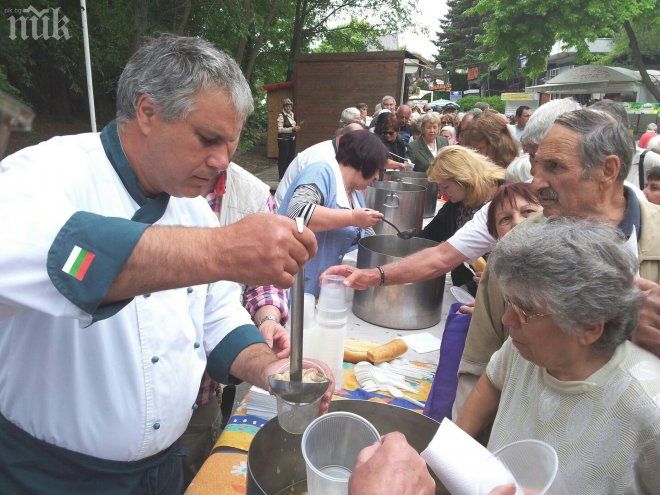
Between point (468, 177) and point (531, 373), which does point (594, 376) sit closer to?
point (531, 373)

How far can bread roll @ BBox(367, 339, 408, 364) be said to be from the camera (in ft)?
7.16

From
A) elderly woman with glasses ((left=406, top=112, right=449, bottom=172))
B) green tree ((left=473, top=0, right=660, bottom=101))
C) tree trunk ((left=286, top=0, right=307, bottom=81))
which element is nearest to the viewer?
elderly woman with glasses ((left=406, top=112, right=449, bottom=172))

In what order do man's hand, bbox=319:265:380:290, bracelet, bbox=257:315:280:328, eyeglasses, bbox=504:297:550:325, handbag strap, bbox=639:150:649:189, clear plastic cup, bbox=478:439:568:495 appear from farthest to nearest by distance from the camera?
1. handbag strap, bbox=639:150:649:189
2. man's hand, bbox=319:265:380:290
3. bracelet, bbox=257:315:280:328
4. eyeglasses, bbox=504:297:550:325
5. clear plastic cup, bbox=478:439:568:495

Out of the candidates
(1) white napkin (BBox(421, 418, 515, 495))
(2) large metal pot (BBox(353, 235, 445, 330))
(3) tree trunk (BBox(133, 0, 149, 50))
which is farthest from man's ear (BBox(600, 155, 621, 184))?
(3) tree trunk (BBox(133, 0, 149, 50))

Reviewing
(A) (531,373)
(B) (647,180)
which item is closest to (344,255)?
(A) (531,373)

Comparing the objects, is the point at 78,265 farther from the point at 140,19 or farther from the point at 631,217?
the point at 140,19

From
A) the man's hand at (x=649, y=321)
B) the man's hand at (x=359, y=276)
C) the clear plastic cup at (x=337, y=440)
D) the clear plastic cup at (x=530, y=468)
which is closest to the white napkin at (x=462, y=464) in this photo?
the clear plastic cup at (x=530, y=468)

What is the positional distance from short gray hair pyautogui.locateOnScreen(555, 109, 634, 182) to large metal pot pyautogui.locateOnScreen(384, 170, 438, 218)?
2.88m

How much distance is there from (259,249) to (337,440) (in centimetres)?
59

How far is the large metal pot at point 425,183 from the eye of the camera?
478cm

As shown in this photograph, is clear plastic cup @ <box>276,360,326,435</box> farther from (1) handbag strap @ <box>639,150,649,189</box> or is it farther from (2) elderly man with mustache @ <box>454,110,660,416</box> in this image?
(1) handbag strap @ <box>639,150,649,189</box>

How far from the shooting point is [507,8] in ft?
60.0

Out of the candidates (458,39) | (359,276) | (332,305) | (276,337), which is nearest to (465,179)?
(359,276)

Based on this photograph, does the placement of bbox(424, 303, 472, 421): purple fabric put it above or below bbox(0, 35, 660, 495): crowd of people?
below
